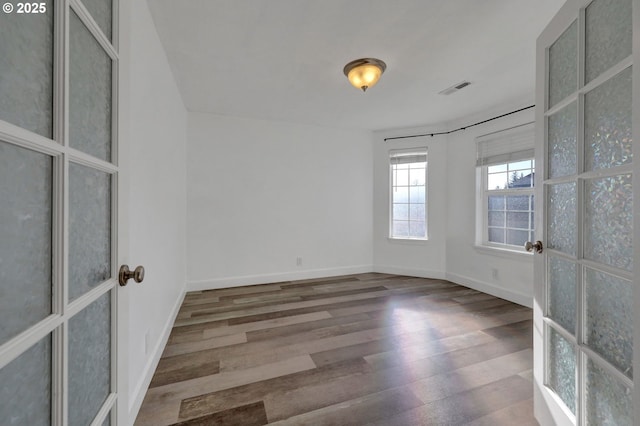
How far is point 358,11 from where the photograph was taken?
1.72m

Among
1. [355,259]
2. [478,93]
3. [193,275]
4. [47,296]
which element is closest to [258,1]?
[47,296]

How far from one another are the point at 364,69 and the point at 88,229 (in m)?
2.21

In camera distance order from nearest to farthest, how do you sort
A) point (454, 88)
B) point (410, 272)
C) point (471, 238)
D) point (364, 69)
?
point (364, 69), point (454, 88), point (471, 238), point (410, 272)

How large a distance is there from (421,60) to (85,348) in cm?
276

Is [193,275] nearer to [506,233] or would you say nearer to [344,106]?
[344,106]

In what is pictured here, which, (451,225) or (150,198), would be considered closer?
(150,198)

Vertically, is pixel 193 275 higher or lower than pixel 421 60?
lower

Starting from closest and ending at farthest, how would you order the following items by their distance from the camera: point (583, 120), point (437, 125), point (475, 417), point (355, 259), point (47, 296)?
point (47, 296)
point (583, 120)
point (475, 417)
point (437, 125)
point (355, 259)

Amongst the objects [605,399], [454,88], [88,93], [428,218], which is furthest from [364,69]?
[428,218]

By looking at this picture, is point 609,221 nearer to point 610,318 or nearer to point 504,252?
point 610,318

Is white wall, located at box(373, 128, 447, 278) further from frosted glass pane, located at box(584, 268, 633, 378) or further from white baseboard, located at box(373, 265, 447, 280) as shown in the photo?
frosted glass pane, located at box(584, 268, 633, 378)

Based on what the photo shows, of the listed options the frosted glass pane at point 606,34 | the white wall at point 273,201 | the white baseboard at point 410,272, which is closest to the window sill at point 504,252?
the white baseboard at point 410,272

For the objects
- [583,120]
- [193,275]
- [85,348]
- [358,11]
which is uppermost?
[358,11]

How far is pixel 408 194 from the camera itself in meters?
4.32
